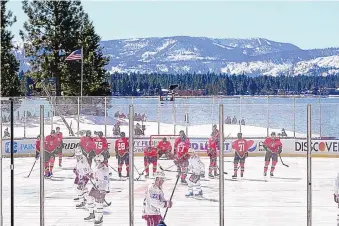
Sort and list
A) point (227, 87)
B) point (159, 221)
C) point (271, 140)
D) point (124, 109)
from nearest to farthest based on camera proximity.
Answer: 1. point (159, 221)
2. point (271, 140)
3. point (124, 109)
4. point (227, 87)

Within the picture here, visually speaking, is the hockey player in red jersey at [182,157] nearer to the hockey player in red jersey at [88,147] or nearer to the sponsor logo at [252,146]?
the hockey player in red jersey at [88,147]

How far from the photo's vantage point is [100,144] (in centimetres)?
930

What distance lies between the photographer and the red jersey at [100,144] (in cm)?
923

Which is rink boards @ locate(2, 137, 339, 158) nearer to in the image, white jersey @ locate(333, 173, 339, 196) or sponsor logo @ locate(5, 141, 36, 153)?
sponsor logo @ locate(5, 141, 36, 153)

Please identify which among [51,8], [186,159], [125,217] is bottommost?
[125,217]

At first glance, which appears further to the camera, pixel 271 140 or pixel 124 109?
pixel 124 109

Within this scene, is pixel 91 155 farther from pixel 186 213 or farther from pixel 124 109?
pixel 124 109

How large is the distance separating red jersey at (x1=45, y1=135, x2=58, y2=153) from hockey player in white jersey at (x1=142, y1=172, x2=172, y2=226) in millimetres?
1201

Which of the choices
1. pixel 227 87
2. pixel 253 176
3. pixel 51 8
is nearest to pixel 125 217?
pixel 253 176

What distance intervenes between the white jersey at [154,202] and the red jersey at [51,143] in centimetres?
120

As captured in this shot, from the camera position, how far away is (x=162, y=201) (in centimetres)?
856

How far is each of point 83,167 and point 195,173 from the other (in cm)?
116

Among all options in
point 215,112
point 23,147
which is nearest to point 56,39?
point 215,112

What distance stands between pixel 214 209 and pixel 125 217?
38.7 inches
